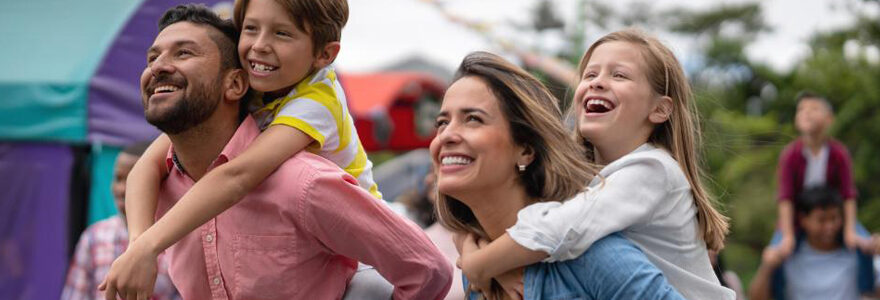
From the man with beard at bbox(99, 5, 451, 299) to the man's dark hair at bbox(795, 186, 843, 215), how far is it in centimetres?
478

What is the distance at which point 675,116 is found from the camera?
9.47ft

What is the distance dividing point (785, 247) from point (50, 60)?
16.5 feet

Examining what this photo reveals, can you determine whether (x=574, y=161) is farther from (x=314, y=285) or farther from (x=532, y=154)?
(x=314, y=285)

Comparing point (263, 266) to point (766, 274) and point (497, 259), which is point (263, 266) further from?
point (766, 274)

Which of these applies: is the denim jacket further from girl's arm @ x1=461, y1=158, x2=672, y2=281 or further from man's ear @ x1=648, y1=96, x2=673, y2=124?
man's ear @ x1=648, y1=96, x2=673, y2=124

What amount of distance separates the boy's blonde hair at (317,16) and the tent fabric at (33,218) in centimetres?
411

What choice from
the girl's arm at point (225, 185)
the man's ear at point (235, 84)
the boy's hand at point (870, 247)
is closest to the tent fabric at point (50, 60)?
the man's ear at point (235, 84)

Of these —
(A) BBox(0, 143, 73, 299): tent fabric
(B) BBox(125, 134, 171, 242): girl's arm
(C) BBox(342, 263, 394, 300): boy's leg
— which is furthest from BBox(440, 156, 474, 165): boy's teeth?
(A) BBox(0, 143, 73, 299): tent fabric

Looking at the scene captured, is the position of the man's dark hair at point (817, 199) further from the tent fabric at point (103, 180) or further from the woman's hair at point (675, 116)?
the tent fabric at point (103, 180)

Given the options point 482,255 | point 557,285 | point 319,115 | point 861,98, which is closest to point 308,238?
point 319,115

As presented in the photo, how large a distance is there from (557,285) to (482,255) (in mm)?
198

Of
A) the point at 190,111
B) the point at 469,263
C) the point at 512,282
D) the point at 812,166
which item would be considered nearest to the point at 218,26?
the point at 190,111

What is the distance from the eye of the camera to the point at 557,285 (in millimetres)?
2537

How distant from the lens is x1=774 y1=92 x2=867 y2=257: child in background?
729 centimetres
